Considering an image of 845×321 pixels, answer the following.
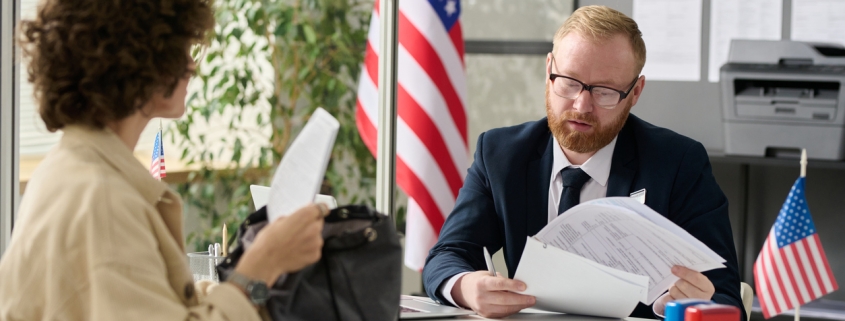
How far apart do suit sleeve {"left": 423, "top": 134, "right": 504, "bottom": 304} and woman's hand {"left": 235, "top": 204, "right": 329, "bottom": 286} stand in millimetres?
784

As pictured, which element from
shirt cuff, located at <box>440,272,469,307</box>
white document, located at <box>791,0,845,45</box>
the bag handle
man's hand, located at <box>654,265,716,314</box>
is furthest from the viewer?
white document, located at <box>791,0,845,45</box>

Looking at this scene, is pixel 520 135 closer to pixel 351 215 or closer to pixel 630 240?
pixel 630 240

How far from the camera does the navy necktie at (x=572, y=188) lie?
1777 millimetres

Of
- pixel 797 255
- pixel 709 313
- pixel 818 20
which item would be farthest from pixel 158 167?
pixel 818 20

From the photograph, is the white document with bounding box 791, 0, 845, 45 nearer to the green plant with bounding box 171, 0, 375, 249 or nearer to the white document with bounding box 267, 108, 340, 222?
the green plant with bounding box 171, 0, 375, 249

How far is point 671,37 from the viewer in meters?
3.61

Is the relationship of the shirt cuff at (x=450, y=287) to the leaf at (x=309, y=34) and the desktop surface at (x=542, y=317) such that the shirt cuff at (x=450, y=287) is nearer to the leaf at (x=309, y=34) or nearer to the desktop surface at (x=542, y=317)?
the desktop surface at (x=542, y=317)

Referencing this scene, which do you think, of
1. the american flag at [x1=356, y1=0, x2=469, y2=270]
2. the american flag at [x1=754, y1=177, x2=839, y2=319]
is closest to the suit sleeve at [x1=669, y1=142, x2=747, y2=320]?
the american flag at [x1=754, y1=177, x2=839, y2=319]

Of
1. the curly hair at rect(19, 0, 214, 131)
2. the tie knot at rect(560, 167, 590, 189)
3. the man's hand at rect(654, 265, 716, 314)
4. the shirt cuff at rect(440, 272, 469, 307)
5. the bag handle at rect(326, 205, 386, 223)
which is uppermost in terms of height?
the curly hair at rect(19, 0, 214, 131)

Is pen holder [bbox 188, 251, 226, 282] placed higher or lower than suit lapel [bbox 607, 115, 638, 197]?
lower

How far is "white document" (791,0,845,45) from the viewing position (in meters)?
3.36

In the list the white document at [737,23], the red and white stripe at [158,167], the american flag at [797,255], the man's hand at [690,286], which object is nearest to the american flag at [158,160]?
the red and white stripe at [158,167]

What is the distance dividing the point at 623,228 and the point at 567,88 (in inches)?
20.3

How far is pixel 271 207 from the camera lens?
1.03 m
